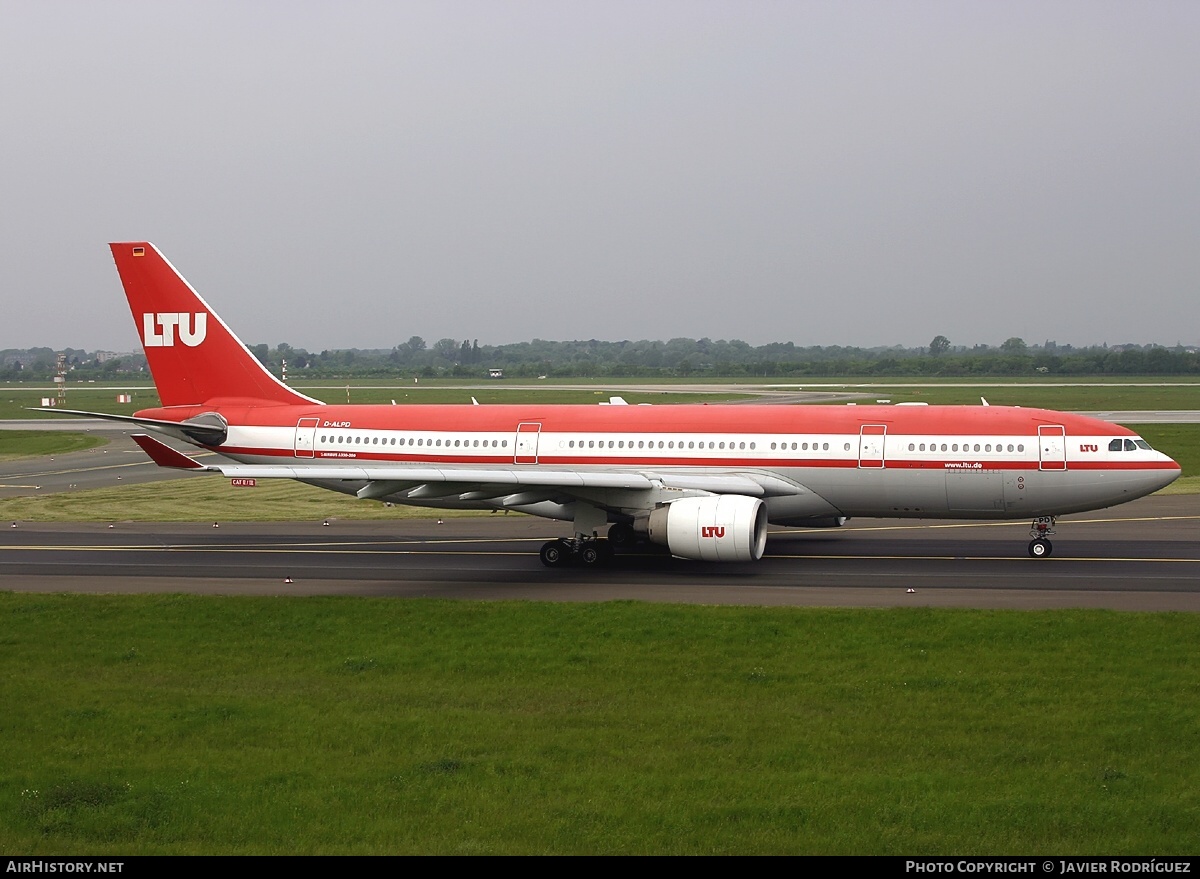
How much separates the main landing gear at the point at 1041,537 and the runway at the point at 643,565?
0.83 ft

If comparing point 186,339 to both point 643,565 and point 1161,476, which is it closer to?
point 643,565

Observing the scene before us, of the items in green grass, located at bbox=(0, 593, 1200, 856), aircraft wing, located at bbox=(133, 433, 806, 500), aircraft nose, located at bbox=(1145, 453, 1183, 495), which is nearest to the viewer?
green grass, located at bbox=(0, 593, 1200, 856)

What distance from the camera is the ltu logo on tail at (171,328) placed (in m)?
35.0

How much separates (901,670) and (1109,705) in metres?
3.08

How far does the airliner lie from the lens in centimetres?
2847

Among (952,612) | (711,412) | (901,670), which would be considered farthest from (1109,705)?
(711,412)

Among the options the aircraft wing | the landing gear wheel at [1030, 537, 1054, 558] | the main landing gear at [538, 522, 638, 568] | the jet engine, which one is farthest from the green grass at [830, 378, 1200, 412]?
the jet engine

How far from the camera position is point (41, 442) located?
7250 cm

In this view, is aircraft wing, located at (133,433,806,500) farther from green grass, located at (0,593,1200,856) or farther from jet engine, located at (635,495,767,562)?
green grass, located at (0,593,1200,856)

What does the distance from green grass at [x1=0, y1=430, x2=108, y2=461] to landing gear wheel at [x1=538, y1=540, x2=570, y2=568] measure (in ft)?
142

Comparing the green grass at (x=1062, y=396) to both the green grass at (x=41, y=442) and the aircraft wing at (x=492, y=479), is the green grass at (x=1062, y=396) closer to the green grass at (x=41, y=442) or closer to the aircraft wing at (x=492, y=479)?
the aircraft wing at (x=492, y=479)

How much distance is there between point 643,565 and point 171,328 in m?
15.8

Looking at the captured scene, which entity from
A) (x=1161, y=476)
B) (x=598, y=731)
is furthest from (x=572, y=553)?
(x=598, y=731)
